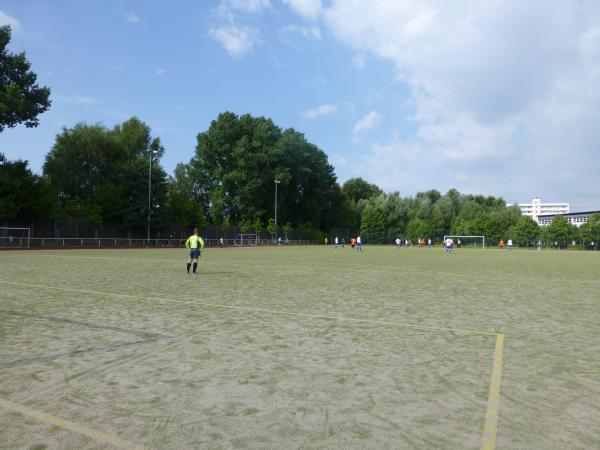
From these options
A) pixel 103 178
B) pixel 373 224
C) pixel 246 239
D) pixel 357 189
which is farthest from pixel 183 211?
pixel 357 189

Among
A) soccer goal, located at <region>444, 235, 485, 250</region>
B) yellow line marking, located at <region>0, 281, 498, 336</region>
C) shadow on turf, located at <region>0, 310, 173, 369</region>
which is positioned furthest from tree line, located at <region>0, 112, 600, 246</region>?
shadow on turf, located at <region>0, 310, 173, 369</region>

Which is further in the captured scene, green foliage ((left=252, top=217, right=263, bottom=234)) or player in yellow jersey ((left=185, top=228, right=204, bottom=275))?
green foliage ((left=252, top=217, right=263, bottom=234))

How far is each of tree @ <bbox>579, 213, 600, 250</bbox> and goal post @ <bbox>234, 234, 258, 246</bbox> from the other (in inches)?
2584

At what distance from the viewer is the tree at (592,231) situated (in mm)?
91812

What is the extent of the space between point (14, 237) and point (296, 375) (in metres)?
42.8

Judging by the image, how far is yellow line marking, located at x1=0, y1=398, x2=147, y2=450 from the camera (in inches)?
135

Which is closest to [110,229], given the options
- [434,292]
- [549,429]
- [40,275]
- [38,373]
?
[40,275]

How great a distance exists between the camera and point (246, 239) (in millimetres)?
71750

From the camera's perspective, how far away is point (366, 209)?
4168 inches

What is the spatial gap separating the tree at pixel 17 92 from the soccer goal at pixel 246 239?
32.0 m

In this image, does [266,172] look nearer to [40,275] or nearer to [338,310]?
[40,275]

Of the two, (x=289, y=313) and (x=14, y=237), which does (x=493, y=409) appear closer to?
(x=289, y=313)

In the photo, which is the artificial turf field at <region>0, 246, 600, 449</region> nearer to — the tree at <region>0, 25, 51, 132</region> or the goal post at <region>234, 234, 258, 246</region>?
the tree at <region>0, 25, 51, 132</region>

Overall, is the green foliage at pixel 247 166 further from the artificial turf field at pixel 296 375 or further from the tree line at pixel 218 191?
the artificial turf field at pixel 296 375
